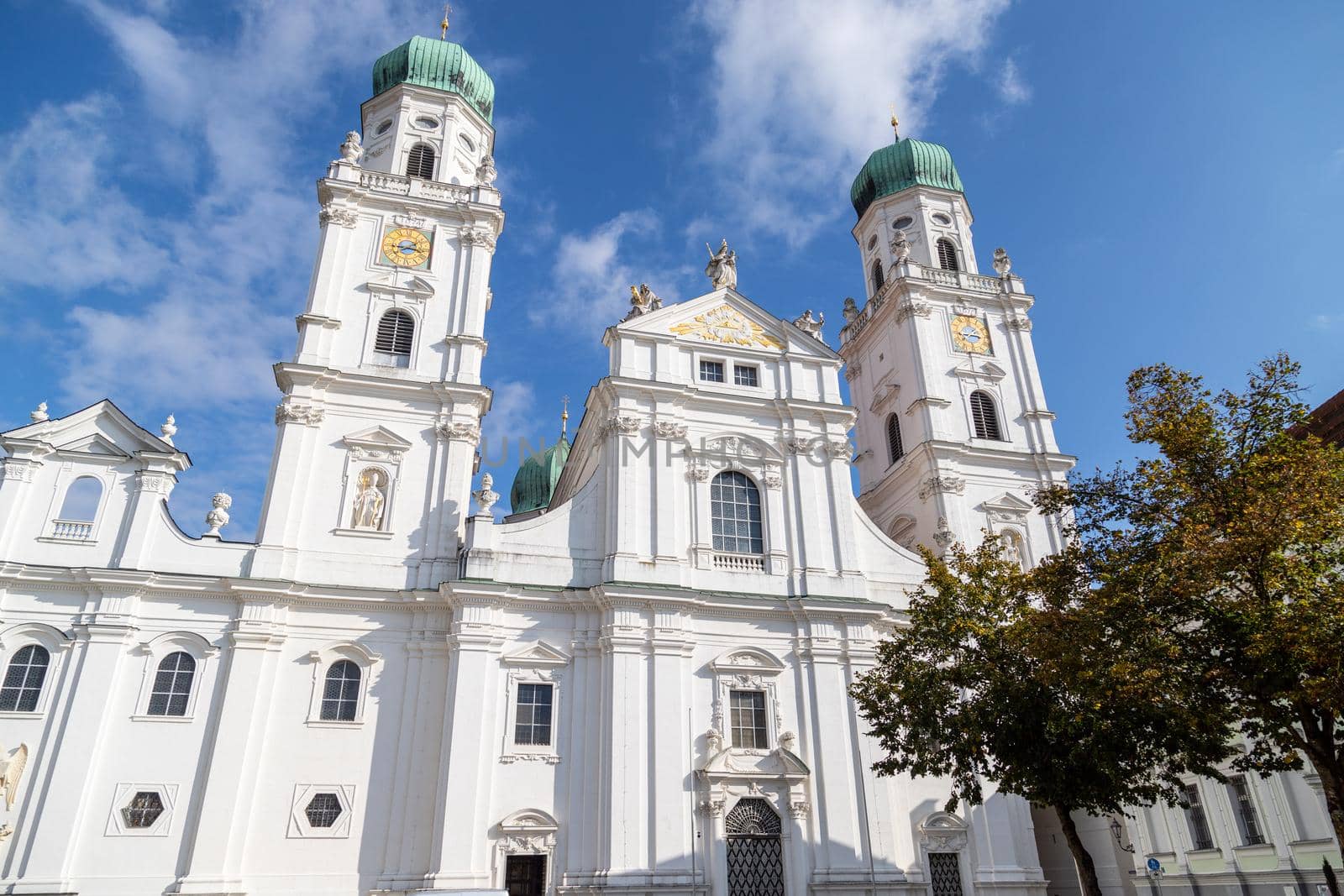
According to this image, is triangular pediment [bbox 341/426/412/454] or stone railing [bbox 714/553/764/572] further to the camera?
stone railing [bbox 714/553/764/572]

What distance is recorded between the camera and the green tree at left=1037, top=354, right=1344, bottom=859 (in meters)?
12.0

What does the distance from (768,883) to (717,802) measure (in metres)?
2.14

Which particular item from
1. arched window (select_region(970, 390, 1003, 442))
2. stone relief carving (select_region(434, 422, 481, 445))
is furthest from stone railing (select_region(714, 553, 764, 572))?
arched window (select_region(970, 390, 1003, 442))

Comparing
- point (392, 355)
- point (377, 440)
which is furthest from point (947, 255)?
point (377, 440)

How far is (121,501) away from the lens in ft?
72.7

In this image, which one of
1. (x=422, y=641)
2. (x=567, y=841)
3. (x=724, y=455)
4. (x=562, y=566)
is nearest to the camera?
(x=567, y=841)

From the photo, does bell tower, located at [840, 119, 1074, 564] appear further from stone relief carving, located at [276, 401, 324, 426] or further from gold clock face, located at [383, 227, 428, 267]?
stone relief carving, located at [276, 401, 324, 426]

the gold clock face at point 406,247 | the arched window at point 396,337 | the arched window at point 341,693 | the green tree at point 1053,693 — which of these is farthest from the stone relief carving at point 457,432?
the green tree at point 1053,693

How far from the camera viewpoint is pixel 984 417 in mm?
30406

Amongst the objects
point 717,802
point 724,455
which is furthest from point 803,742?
point 724,455

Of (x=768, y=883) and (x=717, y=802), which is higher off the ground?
(x=717, y=802)

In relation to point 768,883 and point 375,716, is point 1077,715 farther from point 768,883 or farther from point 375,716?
point 375,716

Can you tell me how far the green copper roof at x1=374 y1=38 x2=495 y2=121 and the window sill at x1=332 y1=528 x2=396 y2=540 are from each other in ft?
53.7

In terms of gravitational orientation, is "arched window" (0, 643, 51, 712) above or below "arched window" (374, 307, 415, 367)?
below
